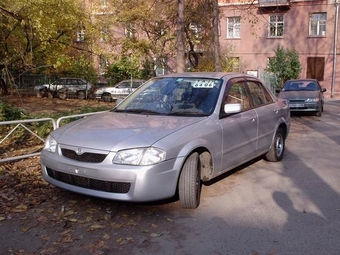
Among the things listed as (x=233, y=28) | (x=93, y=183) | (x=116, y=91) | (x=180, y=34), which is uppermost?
(x=233, y=28)

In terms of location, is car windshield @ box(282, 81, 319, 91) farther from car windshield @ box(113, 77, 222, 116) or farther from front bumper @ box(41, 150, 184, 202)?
front bumper @ box(41, 150, 184, 202)

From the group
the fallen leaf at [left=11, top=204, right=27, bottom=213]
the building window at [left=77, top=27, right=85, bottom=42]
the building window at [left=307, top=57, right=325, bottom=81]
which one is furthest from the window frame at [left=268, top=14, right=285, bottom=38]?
the fallen leaf at [left=11, top=204, right=27, bottom=213]

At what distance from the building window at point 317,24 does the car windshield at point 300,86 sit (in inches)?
641

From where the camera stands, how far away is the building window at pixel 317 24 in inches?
1211

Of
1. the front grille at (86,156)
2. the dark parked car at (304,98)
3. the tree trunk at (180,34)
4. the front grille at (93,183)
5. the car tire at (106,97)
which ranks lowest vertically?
the car tire at (106,97)

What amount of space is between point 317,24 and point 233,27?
6.83 metres

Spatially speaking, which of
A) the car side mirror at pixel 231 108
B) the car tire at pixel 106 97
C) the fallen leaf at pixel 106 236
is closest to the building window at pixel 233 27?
the car tire at pixel 106 97

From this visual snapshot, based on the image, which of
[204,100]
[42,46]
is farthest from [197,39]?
[204,100]

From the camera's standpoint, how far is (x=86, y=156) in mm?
4336

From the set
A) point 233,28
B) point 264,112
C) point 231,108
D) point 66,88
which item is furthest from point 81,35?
point 231,108

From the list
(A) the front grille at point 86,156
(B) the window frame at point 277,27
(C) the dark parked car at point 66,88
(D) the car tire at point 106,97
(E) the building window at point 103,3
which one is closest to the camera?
(A) the front grille at point 86,156

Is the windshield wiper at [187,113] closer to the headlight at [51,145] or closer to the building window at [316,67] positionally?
the headlight at [51,145]

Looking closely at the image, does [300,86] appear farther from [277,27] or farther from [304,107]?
[277,27]

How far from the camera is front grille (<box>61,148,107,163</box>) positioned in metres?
4.26
